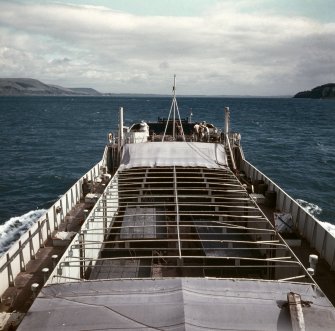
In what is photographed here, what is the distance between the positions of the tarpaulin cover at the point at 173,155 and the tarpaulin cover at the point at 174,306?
16.5 m

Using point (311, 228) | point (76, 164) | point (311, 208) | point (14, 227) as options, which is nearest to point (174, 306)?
point (311, 228)

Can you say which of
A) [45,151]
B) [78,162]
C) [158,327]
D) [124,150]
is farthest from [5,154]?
[158,327]

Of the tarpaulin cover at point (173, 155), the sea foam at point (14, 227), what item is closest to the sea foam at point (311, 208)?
the tarpaulin cover at point (173, 155)

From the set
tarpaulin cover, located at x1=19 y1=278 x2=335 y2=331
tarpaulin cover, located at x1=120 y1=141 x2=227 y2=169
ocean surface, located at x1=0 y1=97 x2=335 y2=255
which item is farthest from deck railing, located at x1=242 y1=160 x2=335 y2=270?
ocean surface, located at x1=0 y1=97 x2=335 y2=255

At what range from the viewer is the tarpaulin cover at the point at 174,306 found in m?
9.37

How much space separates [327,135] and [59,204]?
106666 millimetres

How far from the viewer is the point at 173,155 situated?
28906mm

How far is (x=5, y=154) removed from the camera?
250 ft

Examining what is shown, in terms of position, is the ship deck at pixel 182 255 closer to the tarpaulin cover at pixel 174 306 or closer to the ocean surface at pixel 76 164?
the tarpaulin cover at pixel 174 306

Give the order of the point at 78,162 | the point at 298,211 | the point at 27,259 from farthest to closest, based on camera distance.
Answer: the point at 78,162 < the point at 298,211 < the point at 27,259

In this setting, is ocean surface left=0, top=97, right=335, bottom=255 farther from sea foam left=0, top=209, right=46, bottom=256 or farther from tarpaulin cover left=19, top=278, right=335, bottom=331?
tarpaulin cover left=19, top=278, right=335, bottom=331

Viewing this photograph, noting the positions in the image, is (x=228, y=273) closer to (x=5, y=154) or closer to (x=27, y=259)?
(x=27, y=259)

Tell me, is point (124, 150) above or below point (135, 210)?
above

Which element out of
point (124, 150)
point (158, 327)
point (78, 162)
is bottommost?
point (78, 162)
